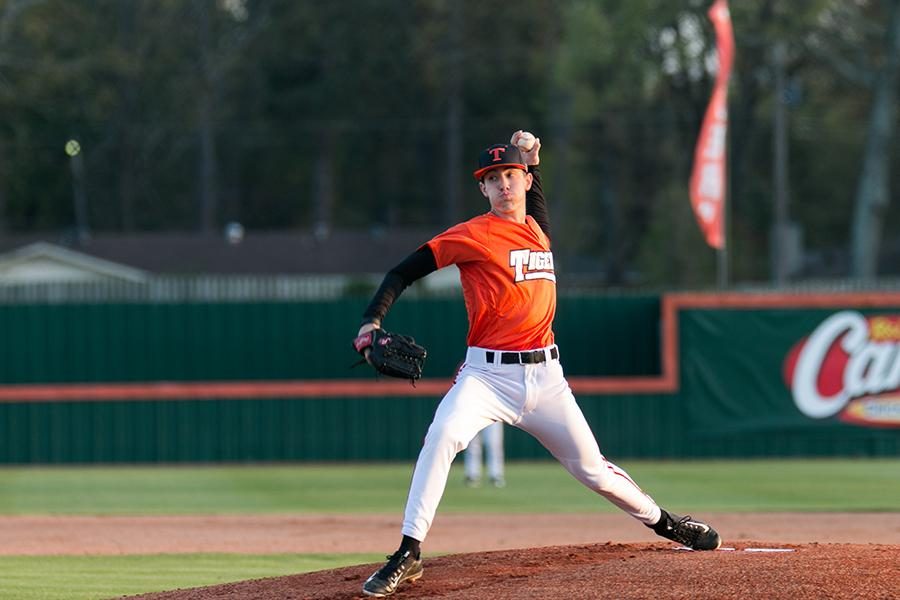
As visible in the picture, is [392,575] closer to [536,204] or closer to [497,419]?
[497,419]

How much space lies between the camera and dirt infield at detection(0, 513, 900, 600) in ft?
23.6

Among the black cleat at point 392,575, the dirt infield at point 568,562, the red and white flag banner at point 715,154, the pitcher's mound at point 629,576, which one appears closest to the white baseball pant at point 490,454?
the dirt infield at point 568,562

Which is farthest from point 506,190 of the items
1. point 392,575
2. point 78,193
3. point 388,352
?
point 78,193

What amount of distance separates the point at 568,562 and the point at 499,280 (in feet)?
5.11

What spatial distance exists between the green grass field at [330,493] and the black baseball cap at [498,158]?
3.54 m

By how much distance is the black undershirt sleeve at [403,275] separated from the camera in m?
7.47

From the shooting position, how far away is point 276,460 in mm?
20391

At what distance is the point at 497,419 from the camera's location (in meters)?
7.62

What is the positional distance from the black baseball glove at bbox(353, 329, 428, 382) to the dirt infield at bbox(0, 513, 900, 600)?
1.05 m

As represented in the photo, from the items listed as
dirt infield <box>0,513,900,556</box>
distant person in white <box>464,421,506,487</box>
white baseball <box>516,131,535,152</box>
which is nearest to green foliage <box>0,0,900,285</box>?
distant person in white <box>464,421,506,487</box>

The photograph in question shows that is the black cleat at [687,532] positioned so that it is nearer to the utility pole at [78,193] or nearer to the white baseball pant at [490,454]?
the white baseball pant at [490,454]

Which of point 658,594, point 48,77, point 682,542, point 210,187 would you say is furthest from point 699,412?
point 210,187

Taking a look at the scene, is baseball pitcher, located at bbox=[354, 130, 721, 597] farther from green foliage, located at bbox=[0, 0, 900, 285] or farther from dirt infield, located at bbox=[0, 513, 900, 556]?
→ green foliage, located at bbox=[0, 0, 900, 285]

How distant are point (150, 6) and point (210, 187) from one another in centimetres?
728
